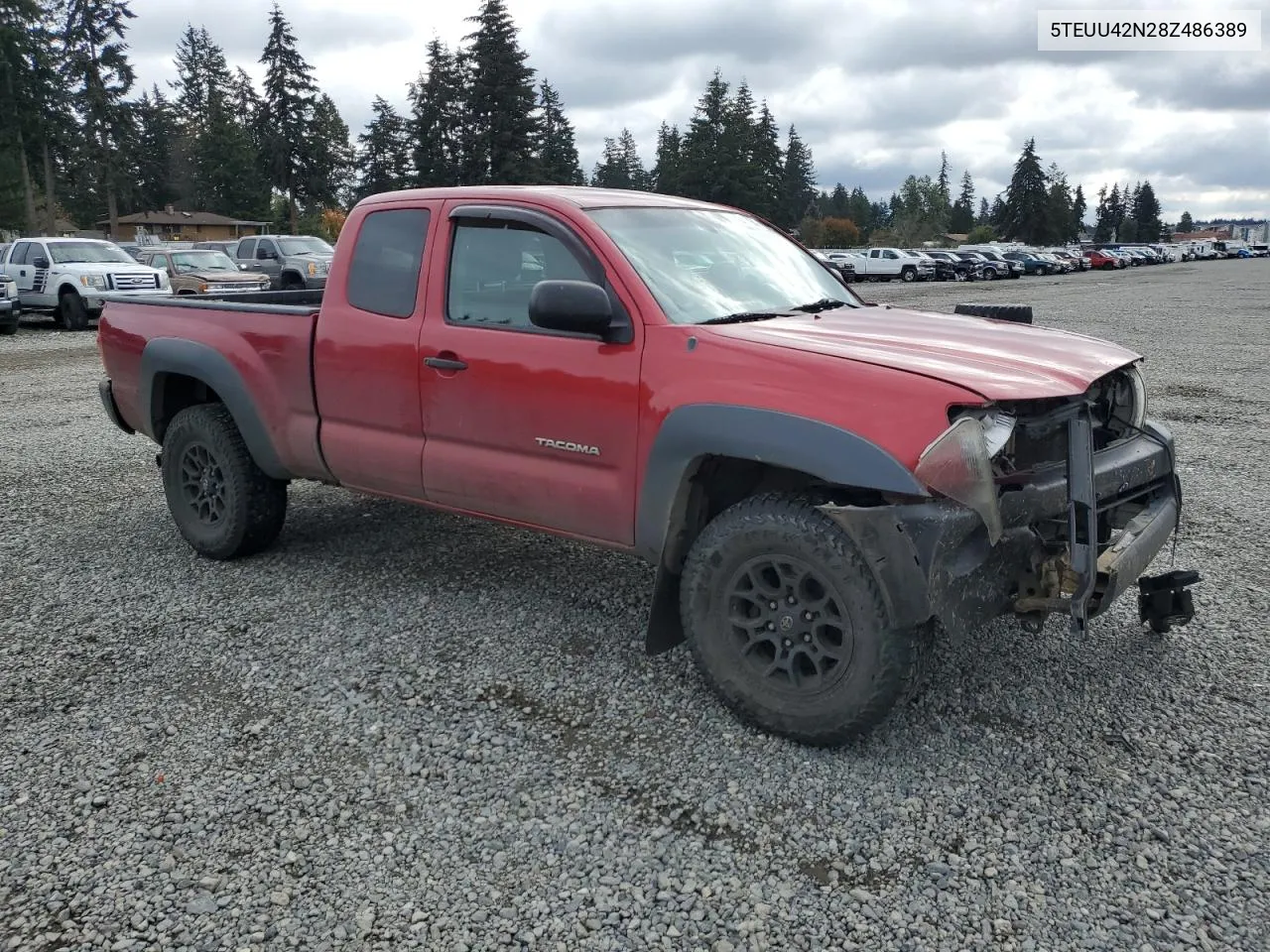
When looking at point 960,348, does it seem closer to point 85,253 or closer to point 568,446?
point 568,446

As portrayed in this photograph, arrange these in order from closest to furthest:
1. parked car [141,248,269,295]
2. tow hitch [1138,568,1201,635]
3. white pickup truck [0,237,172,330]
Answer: tow hitch [1138,568,1201,635]
white pickup truck [0,237,172,330]
parked car [141,248,269,295]

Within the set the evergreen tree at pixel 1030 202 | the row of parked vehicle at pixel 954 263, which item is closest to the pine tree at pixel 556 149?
the row of parked vehicle at pixel 954 263

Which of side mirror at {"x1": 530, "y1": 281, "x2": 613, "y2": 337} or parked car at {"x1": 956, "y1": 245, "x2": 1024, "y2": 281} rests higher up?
parked car at {"x1": 956, "y1": 245, "x2": 1024, "y2": 281}

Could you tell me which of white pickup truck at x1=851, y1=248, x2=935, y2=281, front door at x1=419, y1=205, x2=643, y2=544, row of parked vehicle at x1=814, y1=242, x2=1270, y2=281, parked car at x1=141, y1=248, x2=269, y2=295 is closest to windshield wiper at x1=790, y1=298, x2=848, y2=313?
front door at x1=419, y1=205, x2=643, y2=544

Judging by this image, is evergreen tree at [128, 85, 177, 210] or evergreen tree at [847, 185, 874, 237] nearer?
evergreen tree at [128, 85, 177, 210]

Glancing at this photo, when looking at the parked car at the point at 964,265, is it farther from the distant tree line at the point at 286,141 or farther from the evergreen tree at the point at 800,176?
the evergreen tree at the point at 800,176

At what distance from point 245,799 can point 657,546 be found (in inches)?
62.8

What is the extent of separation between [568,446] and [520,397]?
300 millimetres

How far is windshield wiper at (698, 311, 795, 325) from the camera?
12.5 ft

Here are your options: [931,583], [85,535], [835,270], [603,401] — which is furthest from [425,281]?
[85,535]

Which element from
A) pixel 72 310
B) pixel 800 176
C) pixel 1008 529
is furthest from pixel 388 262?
pixel 800 176

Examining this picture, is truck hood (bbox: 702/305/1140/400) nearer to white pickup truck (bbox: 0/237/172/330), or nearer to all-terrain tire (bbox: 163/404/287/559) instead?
all-terrain tire (bbox: 163/404/287/559)

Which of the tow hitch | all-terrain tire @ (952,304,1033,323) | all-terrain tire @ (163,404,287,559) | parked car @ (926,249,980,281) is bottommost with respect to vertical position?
the tow hitch

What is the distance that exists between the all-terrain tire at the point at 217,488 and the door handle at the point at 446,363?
152 centimetres
